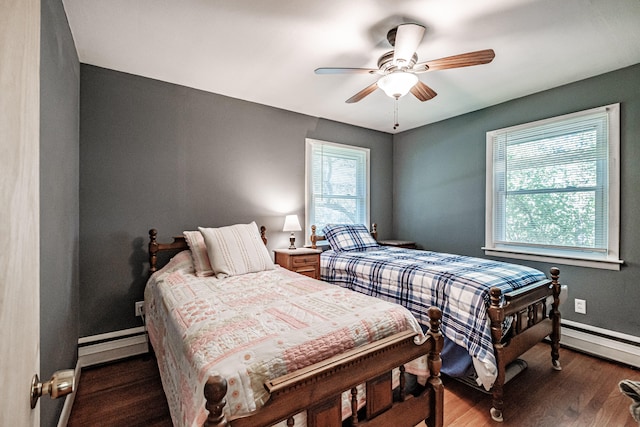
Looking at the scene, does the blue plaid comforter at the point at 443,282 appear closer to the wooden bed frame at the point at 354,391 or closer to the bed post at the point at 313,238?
the bed post at the point at 313,238

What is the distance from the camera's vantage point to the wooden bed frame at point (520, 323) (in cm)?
185

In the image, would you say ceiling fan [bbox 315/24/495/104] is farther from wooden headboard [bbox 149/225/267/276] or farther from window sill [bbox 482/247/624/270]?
window sill [bbox 482/247/624/270]

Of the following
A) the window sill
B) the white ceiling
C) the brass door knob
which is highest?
the white ceiling

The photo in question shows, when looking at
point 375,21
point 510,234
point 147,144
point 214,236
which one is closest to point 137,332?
point 214,236

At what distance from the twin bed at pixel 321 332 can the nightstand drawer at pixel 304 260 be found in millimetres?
432

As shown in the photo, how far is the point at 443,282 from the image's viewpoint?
2.23 metres

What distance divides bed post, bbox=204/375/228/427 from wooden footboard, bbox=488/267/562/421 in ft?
5.48

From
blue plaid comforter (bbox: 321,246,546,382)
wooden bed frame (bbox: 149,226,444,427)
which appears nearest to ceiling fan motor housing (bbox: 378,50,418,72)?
blue plaid comforter (bbox: 321,246,546,382)

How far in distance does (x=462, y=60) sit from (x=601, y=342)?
8.85ft

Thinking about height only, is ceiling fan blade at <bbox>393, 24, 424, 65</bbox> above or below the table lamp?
above

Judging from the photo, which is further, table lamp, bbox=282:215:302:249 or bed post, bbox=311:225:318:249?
bed post, bbox=311:225:318:249

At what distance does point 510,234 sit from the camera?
10.8ft

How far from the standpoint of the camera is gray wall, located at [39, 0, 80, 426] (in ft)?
4.69

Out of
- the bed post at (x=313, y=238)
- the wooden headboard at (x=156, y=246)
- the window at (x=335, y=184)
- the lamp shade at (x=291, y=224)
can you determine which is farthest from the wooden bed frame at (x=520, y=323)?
the wooden headboard at (x=156, y=246)
